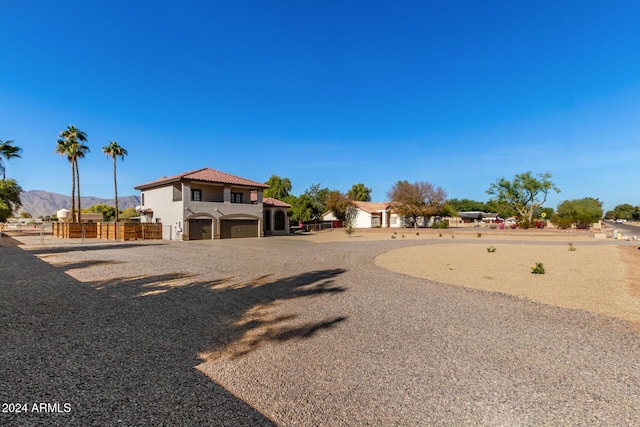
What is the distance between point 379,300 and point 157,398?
19.2ft

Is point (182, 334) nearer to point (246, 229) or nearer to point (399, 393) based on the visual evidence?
point (399, 393)

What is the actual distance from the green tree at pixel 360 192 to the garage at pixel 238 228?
197 ft

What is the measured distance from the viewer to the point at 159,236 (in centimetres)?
3322

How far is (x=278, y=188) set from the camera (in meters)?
75.1

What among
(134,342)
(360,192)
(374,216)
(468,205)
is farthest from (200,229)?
(468,205)

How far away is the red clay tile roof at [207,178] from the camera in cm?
3296

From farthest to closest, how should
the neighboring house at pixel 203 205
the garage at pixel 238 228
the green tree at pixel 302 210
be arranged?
the green tree at pixel 302 210
the garage at pixel 238 228
the neighboring house at pixel 203 205

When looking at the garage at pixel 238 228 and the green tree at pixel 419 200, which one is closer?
the garage at pixel 238 228

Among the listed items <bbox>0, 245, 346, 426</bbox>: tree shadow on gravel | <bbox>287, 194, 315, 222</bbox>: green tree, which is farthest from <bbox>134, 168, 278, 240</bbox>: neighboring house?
<bbox>0, 245, 346, 426</bbox>: tree shadow on gravel

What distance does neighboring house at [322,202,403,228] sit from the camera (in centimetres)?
6681

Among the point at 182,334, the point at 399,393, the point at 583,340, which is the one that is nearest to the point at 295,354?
the point at 399,393

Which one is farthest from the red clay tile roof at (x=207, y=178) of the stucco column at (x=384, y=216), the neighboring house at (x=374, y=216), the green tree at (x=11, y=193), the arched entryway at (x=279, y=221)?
the stucco column at (x=384, y=216)

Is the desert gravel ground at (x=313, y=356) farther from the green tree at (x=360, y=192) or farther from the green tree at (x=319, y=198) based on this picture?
the green tree at (x=360, y=192)

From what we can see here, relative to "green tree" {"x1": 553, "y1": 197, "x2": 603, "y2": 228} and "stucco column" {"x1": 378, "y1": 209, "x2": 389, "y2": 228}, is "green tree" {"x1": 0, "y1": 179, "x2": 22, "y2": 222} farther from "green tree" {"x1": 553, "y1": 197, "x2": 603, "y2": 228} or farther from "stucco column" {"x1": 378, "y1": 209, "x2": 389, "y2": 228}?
"green tree" {"x1": 553, "y1": 197, "x2": 603, "y2": 228}
